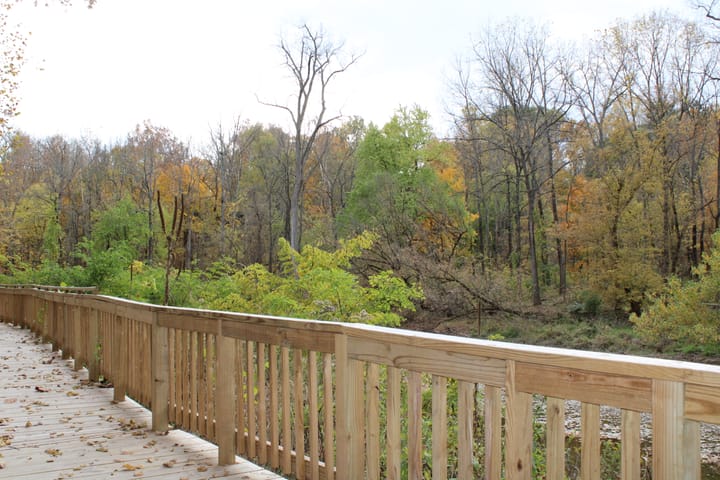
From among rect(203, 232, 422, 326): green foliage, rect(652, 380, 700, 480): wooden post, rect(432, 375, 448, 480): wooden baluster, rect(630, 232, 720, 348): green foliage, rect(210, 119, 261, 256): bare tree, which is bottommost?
rect(630, 232, 720, 348): green foliage

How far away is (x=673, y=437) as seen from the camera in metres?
1.66

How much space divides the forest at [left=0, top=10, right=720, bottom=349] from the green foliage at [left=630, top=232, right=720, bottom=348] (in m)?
0.06

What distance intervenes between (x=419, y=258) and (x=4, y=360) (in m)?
15.5

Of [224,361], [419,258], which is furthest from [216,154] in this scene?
[224,361]

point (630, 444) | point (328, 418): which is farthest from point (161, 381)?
point (630, 444)

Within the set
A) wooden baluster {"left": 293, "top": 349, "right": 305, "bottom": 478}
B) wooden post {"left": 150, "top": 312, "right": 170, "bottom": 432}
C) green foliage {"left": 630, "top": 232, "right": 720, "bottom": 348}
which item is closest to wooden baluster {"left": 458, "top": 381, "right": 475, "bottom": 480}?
wooden baluster {"left": 293, "top": 349, "right": 305, "bottom": 478}

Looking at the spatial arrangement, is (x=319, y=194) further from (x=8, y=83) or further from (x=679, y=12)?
(x=8, y=83)

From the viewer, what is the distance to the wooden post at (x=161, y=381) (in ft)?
15.5

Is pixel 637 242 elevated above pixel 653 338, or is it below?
above

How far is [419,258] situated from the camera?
74.8 feet

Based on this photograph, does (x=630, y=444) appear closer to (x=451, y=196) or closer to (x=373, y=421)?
(x=373, y=421)

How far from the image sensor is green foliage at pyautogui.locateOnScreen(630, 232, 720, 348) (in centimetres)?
1466

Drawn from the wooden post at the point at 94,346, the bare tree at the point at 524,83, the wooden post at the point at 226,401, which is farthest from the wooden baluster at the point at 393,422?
the bare tree at the point at 524,83

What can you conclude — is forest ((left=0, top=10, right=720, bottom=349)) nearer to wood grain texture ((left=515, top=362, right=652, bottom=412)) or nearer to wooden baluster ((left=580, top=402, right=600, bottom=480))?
wood grain texture ((left=515, top=362, right=652, bottom=412))
